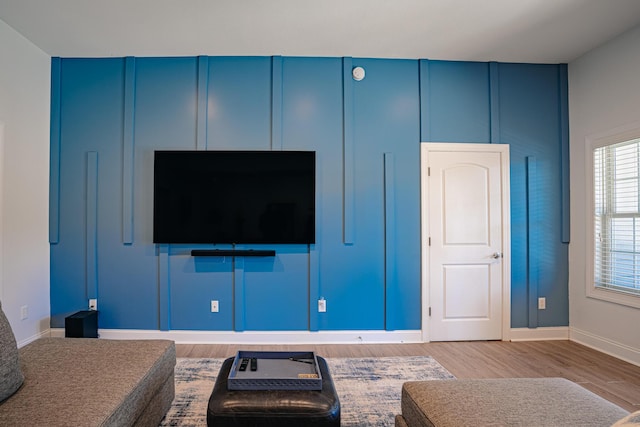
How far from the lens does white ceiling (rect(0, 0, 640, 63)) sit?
8.83 feet

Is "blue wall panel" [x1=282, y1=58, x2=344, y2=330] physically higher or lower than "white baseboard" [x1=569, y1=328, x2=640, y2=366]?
higher

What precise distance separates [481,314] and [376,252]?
132cm

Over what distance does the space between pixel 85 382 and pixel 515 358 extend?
3369mm

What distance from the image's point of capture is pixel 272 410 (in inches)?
58.9

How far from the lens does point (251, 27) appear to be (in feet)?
9.83

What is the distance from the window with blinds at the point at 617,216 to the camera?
→ 3031 millimetres

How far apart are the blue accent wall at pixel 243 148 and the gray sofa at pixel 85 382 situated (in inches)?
59.8

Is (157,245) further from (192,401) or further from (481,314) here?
(481,314)

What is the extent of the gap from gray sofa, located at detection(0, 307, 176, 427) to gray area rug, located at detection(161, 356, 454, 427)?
0.20 metres

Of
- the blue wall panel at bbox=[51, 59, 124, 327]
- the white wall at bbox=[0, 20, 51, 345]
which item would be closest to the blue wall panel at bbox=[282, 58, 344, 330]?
the blue wall panel at bbox=[51, 59, 124, 327]

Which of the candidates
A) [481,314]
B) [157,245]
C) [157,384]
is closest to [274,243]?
[157,245]

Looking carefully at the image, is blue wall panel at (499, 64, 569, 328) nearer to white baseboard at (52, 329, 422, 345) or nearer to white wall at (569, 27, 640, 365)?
white wall at (569, 27, 640, 365)

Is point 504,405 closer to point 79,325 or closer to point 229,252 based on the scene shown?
point 229,252

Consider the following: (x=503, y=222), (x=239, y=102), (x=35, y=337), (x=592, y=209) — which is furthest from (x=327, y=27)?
(x=35, y=337)
